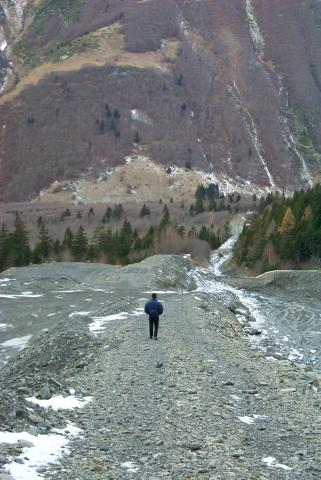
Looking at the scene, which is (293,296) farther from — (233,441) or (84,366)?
(233,441)

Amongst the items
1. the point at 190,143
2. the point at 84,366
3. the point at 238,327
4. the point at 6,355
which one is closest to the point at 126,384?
the point at 84,366

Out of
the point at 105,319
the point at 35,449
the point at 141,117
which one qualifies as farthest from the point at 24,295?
the point at 141,117

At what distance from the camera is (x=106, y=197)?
164 m

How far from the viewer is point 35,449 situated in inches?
377

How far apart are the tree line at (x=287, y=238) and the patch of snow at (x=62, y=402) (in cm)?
5432

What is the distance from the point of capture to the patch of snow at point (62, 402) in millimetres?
12383

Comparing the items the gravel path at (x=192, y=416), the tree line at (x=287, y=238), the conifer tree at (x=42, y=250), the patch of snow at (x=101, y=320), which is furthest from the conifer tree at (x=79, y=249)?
the gravel path at (x=192, y=416)

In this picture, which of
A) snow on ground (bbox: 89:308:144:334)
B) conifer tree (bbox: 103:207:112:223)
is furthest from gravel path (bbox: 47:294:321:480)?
conifer tree (bbox: 103:207:112:223)

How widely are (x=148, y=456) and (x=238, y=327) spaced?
21255mm

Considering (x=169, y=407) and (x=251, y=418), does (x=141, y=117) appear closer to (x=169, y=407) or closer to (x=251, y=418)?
(x=169, y=407)

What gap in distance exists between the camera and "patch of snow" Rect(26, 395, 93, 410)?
1238 cm

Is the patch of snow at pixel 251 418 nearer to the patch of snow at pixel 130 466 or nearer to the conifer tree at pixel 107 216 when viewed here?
the patch of snow at pixel 130 466

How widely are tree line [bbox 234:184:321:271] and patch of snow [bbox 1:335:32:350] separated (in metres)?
41.1

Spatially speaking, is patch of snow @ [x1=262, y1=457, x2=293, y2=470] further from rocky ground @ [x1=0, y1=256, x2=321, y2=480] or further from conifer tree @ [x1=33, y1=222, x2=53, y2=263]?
conifer tree @ [x1=33, y1=222, x2=53, y2=263]
